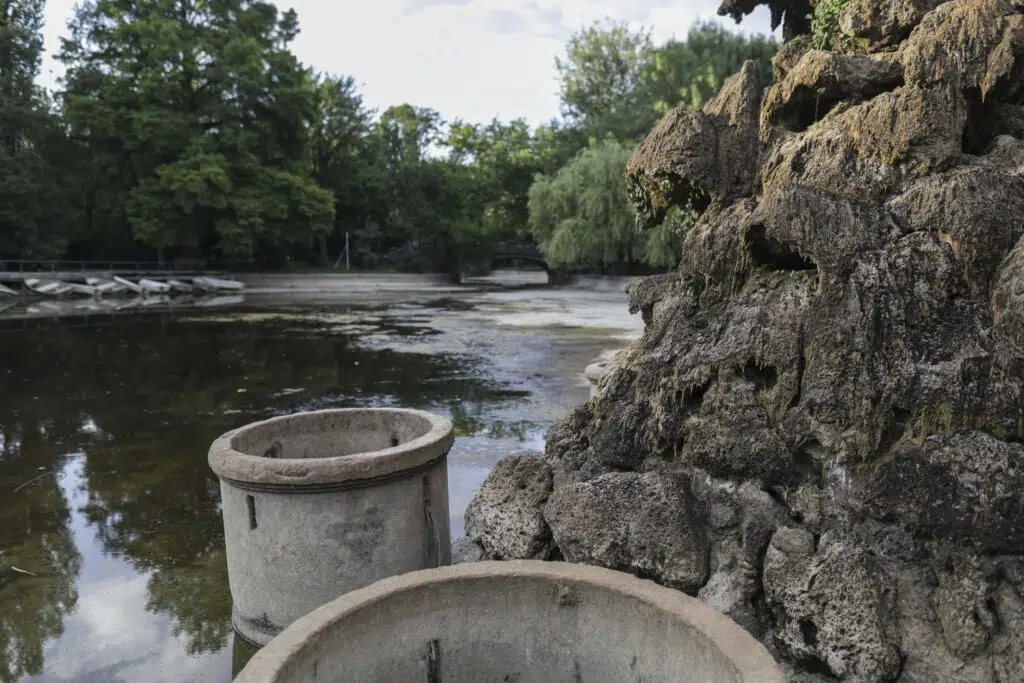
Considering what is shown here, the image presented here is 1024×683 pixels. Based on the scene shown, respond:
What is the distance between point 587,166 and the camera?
29.5 metres

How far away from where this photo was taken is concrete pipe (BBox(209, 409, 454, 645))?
3.45 metres

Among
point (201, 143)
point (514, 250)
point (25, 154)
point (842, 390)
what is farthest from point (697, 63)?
point (842, 390)

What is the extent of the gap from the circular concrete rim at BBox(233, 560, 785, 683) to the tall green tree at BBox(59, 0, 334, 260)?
30.6 meters

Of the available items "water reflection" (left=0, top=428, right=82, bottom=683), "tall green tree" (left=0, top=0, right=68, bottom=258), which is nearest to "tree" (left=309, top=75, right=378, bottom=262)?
"tall green tree" (left=0, top=0, right=68, bottom=258)

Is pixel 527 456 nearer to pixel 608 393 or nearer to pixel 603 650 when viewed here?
pixel 608 393

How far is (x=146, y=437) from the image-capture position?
770 cm

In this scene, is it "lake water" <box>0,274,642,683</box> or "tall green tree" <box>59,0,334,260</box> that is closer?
"lake water" <box>0,274,642,683</box>

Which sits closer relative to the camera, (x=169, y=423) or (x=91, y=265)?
(x=169, y=423)

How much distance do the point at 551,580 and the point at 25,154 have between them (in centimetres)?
3505

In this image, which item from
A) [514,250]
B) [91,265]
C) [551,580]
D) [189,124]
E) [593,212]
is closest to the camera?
[551,580]

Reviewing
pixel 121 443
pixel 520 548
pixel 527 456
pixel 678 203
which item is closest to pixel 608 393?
pixel 527 456

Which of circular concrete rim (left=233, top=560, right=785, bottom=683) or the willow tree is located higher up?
the willow tree

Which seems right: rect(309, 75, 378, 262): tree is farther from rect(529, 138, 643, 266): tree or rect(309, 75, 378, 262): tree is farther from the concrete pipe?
the concrete pipe

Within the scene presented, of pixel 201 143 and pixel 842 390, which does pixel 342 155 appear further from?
pixel 842 390
